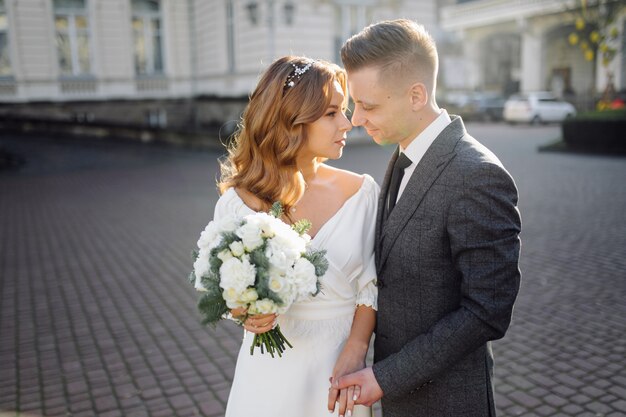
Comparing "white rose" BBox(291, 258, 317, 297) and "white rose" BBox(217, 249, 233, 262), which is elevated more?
"white rose" BBox(217, 249, 233, 262)

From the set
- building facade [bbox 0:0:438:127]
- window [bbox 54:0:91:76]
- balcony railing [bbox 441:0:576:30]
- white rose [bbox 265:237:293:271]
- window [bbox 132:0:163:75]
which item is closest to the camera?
white rose [bbox 265:237:293:271]

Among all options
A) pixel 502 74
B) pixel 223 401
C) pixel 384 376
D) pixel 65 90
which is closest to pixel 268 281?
pixel 384 376

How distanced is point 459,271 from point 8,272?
722 cm

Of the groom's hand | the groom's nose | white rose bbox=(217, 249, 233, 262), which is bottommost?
the groom's hand

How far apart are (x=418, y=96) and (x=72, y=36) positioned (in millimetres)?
26782

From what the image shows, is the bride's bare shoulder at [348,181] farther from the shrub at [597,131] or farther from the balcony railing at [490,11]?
the balcony railing at [490,11]

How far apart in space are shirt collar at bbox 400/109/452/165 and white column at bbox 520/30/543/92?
44795 millimetres

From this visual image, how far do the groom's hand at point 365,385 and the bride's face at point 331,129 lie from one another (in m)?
0.97

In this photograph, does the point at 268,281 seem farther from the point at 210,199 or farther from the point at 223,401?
the point at 210,199

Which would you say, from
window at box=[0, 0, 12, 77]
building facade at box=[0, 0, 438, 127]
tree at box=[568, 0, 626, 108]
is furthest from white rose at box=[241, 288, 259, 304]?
window at box=[0, 0, 12, 77]

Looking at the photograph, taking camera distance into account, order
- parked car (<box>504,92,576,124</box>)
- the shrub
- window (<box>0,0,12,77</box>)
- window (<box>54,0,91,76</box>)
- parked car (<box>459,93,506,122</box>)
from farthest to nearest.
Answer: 1. parked car (<box>459,93,506,122</box>)
2. parked car (<box>504,92,576,124</box>)
3. window (<box>54,0,91,76</box>)
4. window (<box>0,0,12,77</box>)
5. the shrub

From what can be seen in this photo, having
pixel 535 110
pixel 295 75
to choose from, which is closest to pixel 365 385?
pixel 295 75

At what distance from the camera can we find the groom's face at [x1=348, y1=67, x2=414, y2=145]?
6.33 ft

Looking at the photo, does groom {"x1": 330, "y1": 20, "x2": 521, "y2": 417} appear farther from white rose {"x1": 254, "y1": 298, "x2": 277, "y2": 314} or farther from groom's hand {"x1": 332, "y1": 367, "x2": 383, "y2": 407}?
white rose {"x1": 254, "y1": 298, "x2": 277, "y2": 314}
